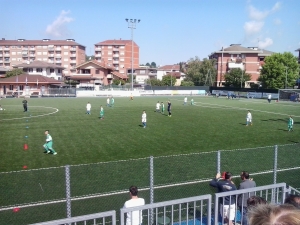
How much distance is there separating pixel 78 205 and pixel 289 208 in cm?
814

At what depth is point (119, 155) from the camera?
16953 mm

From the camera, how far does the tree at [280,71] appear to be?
258 feet

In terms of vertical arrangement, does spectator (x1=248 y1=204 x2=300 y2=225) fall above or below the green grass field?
above

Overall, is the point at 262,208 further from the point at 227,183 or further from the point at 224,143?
the point at 224,143

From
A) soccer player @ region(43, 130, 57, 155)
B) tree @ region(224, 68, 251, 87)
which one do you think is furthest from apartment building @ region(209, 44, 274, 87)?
soccer player @ region(43, 130, 57, 155)

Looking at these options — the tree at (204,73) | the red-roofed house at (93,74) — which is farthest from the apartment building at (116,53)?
the tree at (204,73)

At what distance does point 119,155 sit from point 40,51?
112116mm

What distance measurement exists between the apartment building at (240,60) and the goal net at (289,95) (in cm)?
3540

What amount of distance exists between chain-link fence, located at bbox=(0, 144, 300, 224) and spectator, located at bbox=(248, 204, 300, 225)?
6029 mm

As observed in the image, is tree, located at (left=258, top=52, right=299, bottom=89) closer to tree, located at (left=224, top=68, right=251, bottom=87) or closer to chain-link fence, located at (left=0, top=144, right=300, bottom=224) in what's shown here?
tree, located at (left=224, top=68, right=251, bottom=87)

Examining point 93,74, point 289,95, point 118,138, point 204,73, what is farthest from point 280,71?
point 118,138

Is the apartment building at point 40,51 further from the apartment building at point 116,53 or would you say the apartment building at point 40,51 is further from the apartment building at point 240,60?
the apartment building at point 240,60

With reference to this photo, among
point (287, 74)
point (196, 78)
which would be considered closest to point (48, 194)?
point (287, 74)

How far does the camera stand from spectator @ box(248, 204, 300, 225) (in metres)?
1.94
